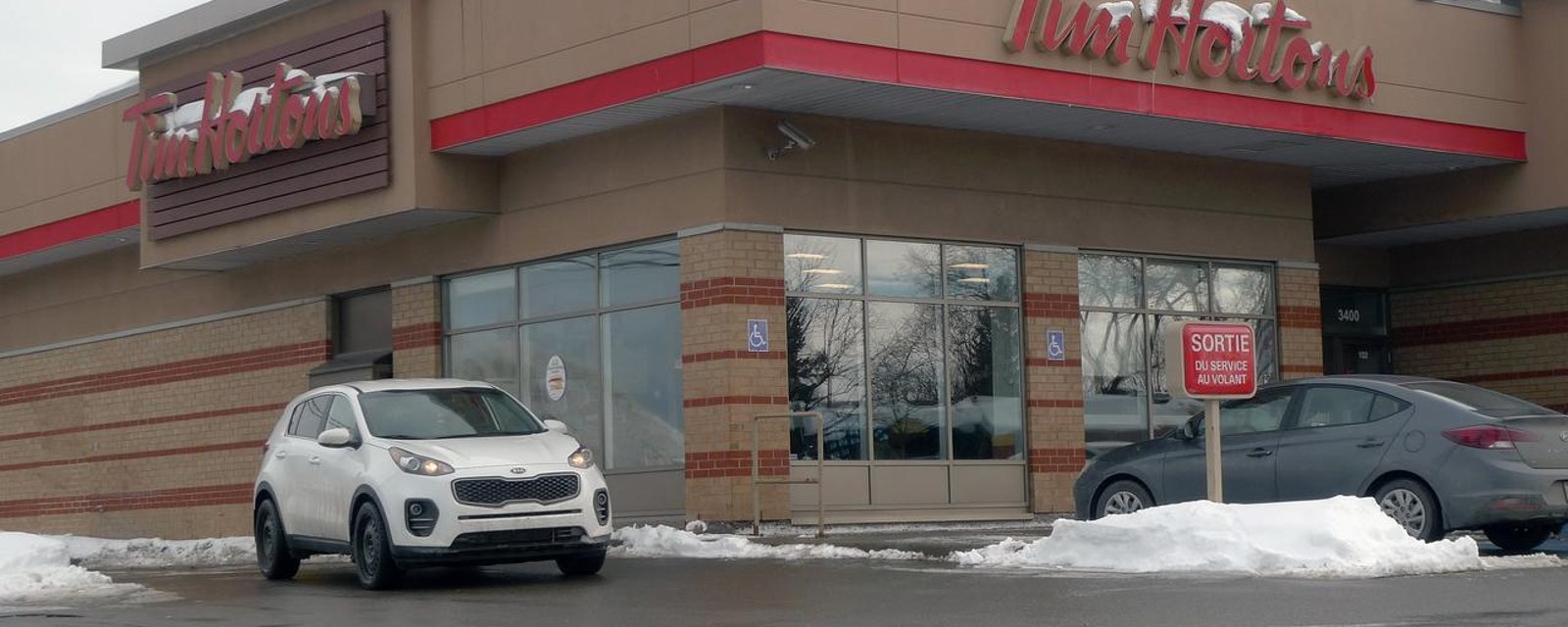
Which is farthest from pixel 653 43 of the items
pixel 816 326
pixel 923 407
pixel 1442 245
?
pixel 1442 245

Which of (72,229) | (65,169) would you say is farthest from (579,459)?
(65,169)

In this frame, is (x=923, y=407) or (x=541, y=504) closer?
(x=541, y=504)

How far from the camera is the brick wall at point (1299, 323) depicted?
24.5 meters

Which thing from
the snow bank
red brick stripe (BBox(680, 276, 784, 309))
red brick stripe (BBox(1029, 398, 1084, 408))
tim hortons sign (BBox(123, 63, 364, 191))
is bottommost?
the snow bank

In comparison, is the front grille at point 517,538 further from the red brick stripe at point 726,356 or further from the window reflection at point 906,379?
the window reflection at point 906,379

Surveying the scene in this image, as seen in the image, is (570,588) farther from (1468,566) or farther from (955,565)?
(1468,566)

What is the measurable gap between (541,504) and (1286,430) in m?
6.14

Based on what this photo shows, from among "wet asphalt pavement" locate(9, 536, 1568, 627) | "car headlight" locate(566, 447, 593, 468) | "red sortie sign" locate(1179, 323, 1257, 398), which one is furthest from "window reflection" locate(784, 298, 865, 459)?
"red sortie sign" locate(1179, 323, 1257, 398)

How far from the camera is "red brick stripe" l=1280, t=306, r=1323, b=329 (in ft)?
80.4

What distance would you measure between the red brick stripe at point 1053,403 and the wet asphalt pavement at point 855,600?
277 inches

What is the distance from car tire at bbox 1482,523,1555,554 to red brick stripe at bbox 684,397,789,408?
295 inches

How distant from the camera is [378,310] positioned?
24953mm

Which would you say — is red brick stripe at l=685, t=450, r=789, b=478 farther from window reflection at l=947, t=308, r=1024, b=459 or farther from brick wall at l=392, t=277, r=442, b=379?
brick wall at l=392, t=277, r=442, b=379

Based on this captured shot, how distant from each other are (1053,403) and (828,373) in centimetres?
307
